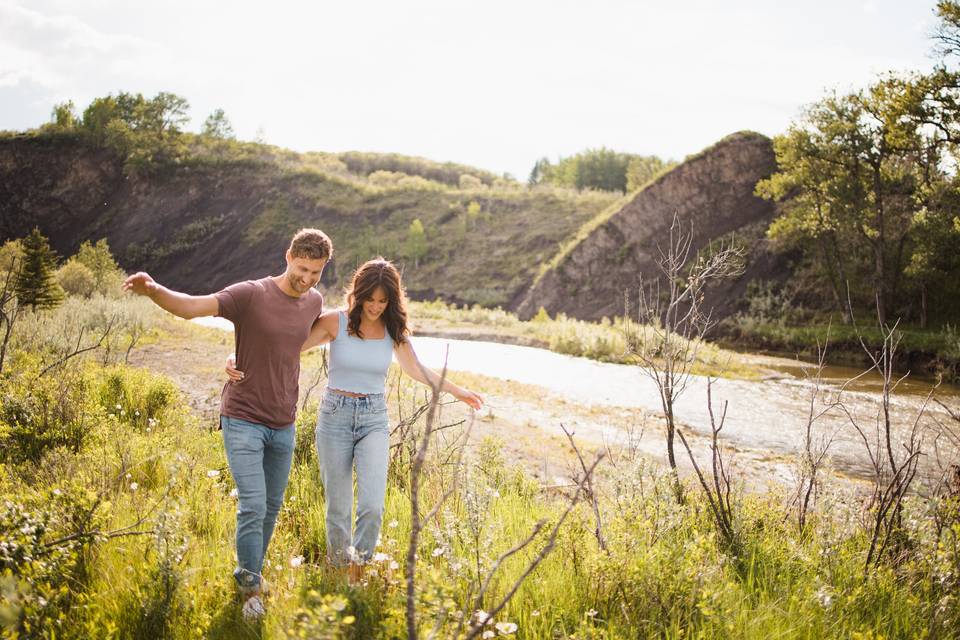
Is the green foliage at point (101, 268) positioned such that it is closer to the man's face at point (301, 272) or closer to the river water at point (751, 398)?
the river water at point (751, 398)

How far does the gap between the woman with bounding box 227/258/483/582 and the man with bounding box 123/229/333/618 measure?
0.15m

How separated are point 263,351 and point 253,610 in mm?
1275

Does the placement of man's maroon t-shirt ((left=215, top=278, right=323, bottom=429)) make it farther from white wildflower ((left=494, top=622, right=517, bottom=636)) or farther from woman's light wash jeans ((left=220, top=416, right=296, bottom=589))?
white wildflower ((left=494, top=622, right=517, bottom=636))

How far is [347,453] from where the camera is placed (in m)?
3.31

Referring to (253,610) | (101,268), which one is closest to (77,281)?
(101,268)

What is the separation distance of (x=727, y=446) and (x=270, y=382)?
8241mm

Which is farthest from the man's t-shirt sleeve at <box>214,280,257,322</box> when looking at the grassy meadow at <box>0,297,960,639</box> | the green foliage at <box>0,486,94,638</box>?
the green foliage at <box>0,486,94,638</box>

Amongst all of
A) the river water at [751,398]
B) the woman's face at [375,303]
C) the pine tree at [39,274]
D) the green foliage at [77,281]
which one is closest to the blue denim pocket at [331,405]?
the woman's face at [375,303]

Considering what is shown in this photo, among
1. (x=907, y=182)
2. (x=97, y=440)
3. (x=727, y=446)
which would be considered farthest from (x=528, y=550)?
(x=907, y=182)

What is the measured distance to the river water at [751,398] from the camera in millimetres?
9766

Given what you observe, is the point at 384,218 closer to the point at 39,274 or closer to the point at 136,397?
the point at 39,274

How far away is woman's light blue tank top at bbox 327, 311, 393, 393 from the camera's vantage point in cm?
335

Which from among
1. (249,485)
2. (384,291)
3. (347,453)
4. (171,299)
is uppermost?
(384,291)

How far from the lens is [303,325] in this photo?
3336 millimetres
